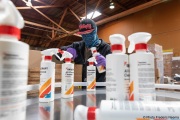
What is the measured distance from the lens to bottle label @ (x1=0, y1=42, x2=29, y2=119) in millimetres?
240

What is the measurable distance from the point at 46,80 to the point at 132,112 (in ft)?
1.30

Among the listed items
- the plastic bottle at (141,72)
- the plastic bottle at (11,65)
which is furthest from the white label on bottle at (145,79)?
the plastic bottle at (11,65)

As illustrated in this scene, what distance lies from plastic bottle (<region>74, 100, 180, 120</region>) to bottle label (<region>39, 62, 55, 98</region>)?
31cm

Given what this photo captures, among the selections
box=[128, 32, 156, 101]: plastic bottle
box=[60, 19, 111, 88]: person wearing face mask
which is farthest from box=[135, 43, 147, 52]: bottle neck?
box=[60, 19, 111, 88]: person wearing face mask

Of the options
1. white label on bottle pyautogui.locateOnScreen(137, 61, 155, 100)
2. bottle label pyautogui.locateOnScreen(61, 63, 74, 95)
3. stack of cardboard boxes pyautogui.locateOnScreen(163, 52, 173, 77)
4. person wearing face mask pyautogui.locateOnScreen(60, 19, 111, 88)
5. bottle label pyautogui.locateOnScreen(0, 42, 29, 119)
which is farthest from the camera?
stack of cardboard boxes pyautogui.locateOnScreen(163, 52, 173, 77)

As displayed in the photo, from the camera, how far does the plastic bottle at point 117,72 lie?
395 mm

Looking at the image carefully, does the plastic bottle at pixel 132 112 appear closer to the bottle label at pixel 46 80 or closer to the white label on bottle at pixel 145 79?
the white label on bottle at pixel 145 79

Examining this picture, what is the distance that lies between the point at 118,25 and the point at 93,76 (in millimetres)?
3985

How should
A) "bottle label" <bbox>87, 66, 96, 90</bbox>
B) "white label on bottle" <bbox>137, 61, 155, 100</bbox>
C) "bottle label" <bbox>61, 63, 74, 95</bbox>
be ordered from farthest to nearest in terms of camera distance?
"bottle label" <bbox>87, 66, 96, 90</bbox> < "bottle label" <bbox>61, 63, 74, 95</bbox> < "white label on bottle" <bbox>137, 61, 155, 100</bbox>

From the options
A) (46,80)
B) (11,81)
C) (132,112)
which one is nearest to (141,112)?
(132,112)

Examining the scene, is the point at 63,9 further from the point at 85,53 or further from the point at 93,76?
the point at 93,76

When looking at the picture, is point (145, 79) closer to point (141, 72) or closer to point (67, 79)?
point (141, 72)

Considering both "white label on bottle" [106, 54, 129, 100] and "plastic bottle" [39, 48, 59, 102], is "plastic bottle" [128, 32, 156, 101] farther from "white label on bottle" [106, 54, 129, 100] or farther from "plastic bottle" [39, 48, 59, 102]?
"plastic bottle" [39, 48, 59, 102]

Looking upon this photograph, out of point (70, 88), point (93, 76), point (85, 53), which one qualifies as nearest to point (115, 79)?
point (70, 88)
